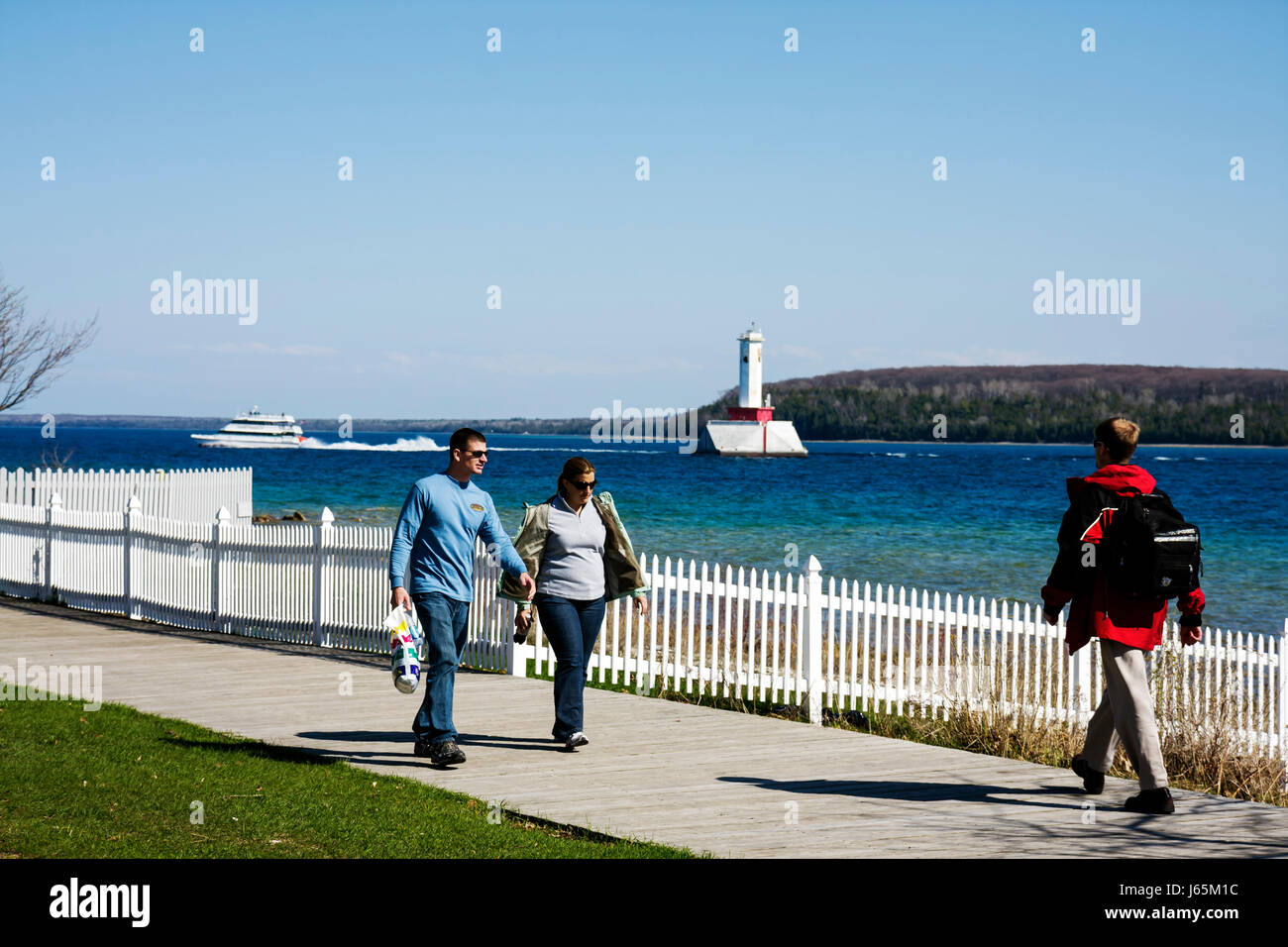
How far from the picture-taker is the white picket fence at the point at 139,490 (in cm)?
2194

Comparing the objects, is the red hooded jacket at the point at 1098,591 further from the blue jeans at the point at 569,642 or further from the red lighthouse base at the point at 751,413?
the red lighthouse base at the point at 751,413

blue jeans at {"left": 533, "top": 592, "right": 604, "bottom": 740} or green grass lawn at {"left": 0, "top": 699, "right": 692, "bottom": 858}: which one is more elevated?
blue jeans at {"left": 533, "top": 592, "right": 604, "bottom": 740}

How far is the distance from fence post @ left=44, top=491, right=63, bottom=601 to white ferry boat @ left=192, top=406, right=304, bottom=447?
138 m

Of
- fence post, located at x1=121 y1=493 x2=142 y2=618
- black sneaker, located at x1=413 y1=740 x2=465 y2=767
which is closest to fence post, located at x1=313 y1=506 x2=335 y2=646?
fence post, located at x1=121 y1=493 x2=142 y2=618

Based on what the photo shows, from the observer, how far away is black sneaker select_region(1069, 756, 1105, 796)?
768 centimetres

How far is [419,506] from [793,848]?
3204 millimetres

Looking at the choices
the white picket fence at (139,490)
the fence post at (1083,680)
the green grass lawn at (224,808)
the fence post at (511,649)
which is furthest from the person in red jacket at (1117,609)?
the white picket fence at (139,490)

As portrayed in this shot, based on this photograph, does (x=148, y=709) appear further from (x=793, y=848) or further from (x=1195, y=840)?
(x=1195, y=840)

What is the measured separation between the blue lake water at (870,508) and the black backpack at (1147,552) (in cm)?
1832

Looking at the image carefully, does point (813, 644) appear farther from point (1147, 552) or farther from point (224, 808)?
point (224, 808)

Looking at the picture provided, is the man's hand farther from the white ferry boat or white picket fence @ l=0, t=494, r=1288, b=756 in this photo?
the white ferry boat

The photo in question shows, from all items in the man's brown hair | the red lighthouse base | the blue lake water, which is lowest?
the blue lake water

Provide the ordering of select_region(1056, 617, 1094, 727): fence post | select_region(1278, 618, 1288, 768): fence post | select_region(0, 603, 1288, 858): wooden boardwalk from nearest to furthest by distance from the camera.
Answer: select_region(0, 603, 1288, 858): wooden boardwalk → select_region(1278, 618, 1288, 768): fence post → select_region(1056, 617, 1094, 727): fence post
